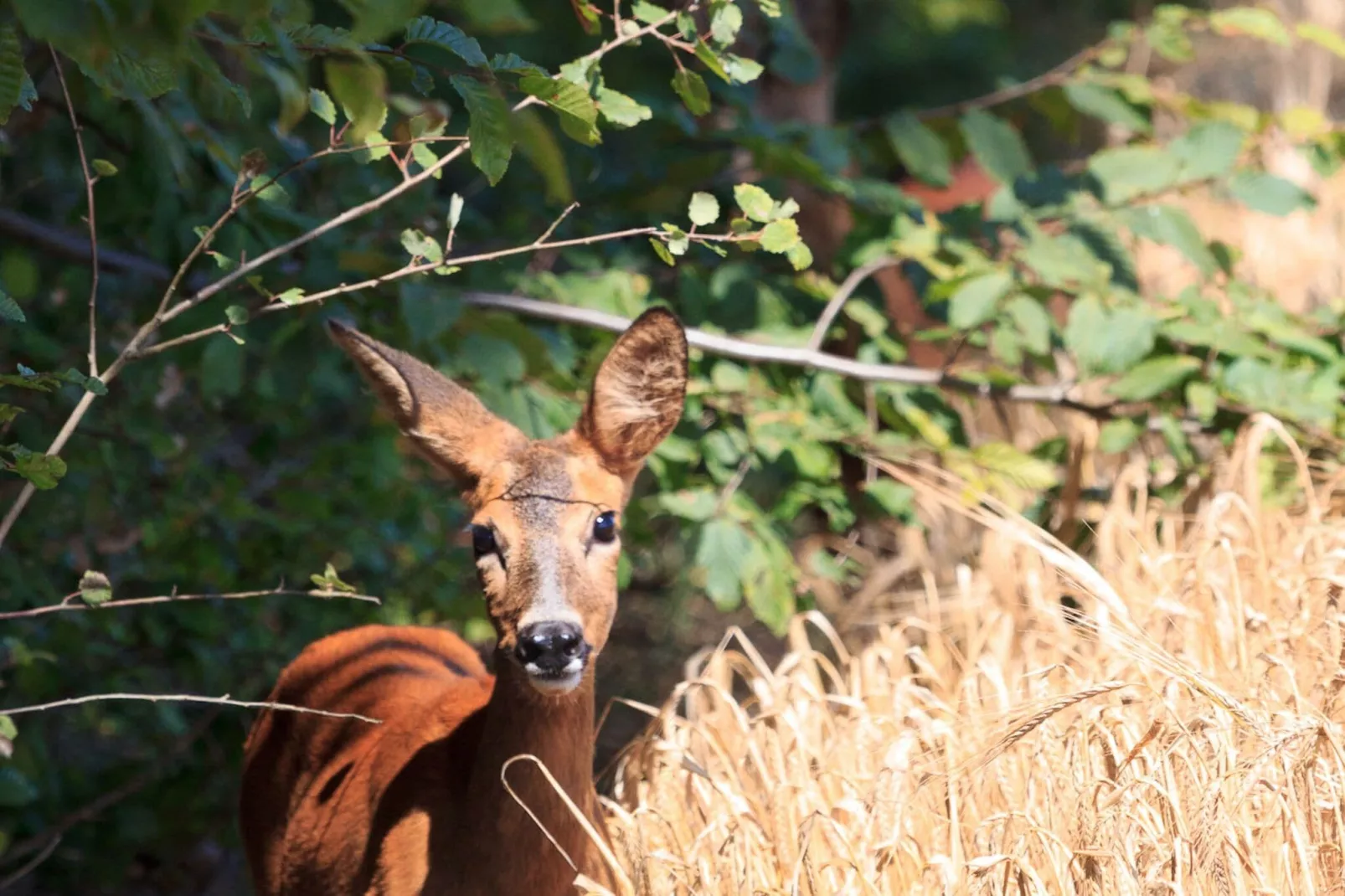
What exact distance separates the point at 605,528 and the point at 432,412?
15.2 inches

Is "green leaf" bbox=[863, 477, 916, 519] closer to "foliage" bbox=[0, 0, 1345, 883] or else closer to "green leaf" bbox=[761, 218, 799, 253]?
"foliage" bbox=[0, 0, 1345, 883]

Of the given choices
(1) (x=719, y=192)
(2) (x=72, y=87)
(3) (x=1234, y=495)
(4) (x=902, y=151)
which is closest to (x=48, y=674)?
(2) (x=72, y=87)

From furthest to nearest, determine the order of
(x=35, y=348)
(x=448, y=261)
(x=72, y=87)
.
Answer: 1. (x=35, y=348)
2. (x=72, y=87)
3. (x=448, y=261)

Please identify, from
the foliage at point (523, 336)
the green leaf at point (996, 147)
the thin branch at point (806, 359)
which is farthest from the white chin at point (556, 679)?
the green leaf at point (996, 147)

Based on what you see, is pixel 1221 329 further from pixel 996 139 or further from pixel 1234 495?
pixel 996 139

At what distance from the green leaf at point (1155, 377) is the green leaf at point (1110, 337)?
0.05 m

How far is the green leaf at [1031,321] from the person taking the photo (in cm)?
413

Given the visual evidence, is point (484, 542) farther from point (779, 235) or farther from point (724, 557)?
point (724, 557)

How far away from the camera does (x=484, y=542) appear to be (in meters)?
2.79

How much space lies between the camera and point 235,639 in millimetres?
4508

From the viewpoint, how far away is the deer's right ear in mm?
2887

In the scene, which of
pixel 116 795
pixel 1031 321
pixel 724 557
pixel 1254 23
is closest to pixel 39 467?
pixel 724 557

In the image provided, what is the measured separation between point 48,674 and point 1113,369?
8.77 feet

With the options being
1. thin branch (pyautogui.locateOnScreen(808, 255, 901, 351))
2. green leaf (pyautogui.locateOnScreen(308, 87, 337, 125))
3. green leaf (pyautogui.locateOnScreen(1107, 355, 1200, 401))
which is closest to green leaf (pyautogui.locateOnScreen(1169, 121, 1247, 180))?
green leaf (pyautogui.locateOnScreen(1107, 355, 1200, 401))
